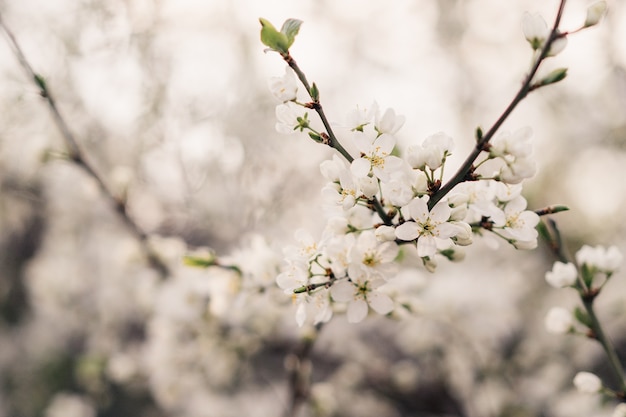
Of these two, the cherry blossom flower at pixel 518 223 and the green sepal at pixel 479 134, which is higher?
the green sepal at pixel 479 134

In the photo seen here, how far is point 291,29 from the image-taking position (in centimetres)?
56

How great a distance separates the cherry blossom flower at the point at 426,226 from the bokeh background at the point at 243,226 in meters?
0.34

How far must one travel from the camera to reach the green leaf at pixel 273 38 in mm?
533

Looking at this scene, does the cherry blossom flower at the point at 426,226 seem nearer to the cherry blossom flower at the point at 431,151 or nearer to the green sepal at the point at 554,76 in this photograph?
the cherry blossom flower at the point at 431,151

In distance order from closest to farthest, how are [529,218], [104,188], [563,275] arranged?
[529,218] < [563,275] < [104,188]

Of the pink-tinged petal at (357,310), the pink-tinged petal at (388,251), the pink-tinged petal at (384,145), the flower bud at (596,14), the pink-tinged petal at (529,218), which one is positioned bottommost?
the pink-tinged petal at (357,310)

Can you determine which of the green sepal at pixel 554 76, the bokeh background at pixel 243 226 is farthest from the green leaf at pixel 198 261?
the green sepal at pixel 554 76

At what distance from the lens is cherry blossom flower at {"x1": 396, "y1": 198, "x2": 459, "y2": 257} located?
1.82 feet

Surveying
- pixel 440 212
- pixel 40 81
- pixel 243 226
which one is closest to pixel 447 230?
pixel 440 212

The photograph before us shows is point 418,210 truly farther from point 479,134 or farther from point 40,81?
point 40,81

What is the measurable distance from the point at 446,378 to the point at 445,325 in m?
0.24

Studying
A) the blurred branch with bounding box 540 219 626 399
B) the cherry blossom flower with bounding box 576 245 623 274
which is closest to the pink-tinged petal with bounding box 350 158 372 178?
the blurred branch with bounding box 540 219 626 399

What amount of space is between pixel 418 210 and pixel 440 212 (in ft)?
0.09

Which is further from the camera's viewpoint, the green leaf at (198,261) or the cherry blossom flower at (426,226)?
the green leaf at (198,261)
